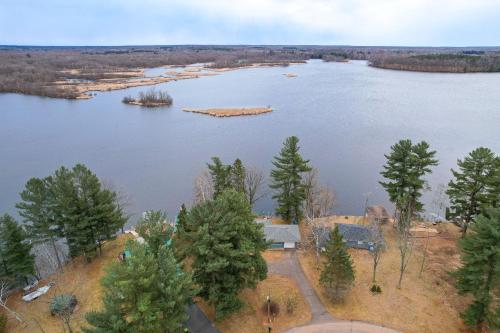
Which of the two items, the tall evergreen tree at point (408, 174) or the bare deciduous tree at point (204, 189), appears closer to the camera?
the tall evergreen tree at point (408, 174)

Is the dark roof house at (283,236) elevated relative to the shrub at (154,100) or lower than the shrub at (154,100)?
lower

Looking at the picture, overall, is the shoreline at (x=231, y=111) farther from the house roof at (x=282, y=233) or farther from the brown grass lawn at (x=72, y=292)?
the brown grass lawn at (x=72, y=292)

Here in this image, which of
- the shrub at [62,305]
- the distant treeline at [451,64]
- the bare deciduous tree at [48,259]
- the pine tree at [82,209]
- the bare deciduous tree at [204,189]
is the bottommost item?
the bare deciduous tree at [48,259]

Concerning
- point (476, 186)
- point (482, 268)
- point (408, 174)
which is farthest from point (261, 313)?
point (476, 186)

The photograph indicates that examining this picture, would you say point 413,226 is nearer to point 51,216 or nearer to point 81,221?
point 81,221

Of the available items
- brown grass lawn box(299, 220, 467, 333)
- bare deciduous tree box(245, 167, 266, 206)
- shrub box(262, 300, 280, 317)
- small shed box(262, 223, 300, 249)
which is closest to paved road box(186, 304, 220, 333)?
shrub box(262, 300, 280, 317)

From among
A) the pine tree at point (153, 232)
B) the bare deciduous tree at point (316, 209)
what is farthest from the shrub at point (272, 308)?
the pine tree at point (153, 232)
